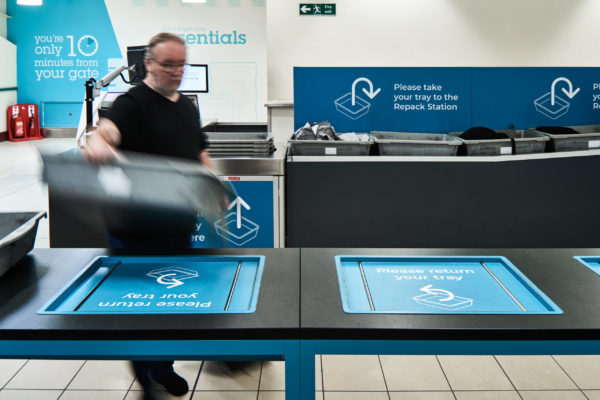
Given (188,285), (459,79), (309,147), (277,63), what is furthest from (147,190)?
(277,63)

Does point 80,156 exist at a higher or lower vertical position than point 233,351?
higher

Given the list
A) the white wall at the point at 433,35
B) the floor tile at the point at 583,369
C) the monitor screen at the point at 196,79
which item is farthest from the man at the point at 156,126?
the white wall at the point at 433,35

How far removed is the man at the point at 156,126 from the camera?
2.31 metres

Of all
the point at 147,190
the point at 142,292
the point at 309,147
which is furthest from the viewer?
the point at 309,147

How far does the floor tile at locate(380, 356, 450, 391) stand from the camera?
2564mm

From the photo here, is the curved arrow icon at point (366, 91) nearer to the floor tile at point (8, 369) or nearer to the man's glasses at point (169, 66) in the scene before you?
the man's glasses at point (169, 66)

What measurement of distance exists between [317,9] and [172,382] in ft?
23.3

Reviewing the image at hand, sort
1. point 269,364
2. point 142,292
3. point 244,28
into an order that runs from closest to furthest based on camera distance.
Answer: point 142,292 → point 269,364 → point 244,28

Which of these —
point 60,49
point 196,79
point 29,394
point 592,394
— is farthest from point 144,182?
point 60,49

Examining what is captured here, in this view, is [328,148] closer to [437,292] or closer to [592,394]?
[592,394]

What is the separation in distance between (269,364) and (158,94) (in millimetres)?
1356

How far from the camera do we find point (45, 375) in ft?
8.67

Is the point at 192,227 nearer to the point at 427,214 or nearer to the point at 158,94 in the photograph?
the point at 158,94

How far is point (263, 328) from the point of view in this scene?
134cm
